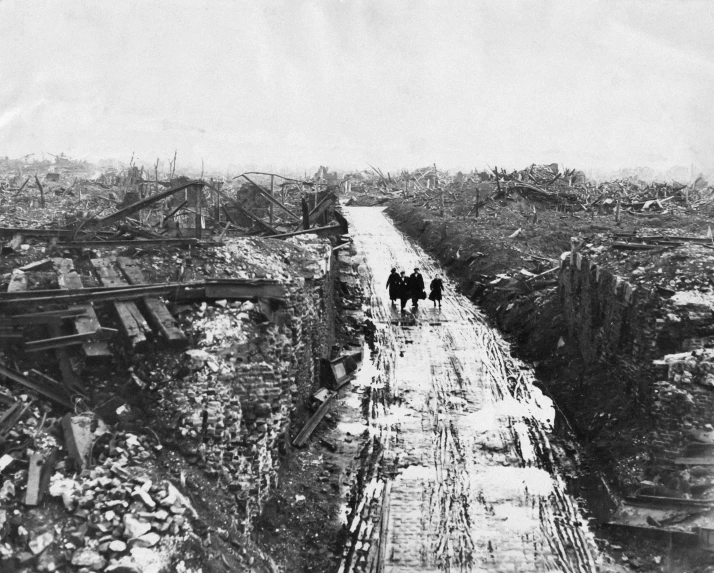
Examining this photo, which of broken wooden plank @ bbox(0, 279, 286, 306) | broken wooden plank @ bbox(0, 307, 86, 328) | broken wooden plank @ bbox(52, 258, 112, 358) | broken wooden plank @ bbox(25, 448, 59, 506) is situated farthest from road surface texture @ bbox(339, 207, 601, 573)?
broken wooden plank @ bbox(0, 307, 86, 328)

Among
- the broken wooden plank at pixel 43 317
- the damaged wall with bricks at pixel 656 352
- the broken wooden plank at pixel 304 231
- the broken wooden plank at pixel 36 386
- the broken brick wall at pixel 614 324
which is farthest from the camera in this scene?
the broken wooden plank at pixel 304 231

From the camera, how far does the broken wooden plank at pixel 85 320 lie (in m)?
8.09

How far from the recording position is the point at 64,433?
23.5 feet

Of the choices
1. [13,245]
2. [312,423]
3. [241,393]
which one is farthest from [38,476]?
[312,423]

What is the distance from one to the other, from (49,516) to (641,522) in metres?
7.39

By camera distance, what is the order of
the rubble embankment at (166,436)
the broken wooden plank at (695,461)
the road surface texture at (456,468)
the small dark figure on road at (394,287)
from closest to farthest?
the rubble embankment at (166,436)
the road surface texture at (456,468)
the broken wooden plank at (695,461)
the small dark figure on road at (394,287)

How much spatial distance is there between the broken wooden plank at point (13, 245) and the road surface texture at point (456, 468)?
6355 mm

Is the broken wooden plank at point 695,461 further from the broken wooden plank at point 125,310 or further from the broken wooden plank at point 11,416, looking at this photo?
the broken wooden plank at point 11,416

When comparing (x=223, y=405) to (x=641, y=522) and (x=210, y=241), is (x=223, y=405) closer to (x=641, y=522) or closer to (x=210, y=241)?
(x=210, y=241)

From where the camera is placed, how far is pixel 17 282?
8.77 metres

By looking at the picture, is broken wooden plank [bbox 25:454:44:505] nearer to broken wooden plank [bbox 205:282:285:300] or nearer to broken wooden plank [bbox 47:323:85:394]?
broken wooden plank [bbox 47:323:85:394]

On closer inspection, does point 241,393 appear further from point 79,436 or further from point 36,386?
point 36,386

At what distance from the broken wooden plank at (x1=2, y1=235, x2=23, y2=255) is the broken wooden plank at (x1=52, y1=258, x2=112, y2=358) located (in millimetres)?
1011

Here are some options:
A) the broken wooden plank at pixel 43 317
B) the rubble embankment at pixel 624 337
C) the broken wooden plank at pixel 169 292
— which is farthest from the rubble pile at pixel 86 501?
the rubble embankment at pixel 624 337
